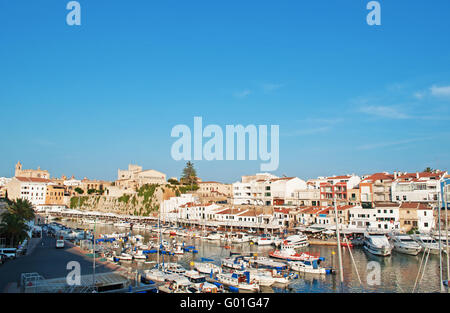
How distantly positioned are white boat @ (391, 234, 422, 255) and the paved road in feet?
111

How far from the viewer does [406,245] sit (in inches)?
1609

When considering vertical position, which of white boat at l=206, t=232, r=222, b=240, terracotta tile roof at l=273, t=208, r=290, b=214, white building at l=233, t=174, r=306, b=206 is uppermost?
white building at l=233, t=174, r=306, b=206

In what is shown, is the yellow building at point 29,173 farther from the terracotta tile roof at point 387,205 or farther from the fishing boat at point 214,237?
the terracotta tile roof at point 387,205

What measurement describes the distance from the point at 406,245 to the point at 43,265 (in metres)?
40.1

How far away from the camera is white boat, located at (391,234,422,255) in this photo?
3994 cm

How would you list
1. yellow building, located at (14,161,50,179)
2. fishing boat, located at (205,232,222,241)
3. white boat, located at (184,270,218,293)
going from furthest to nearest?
yellow building, located at (14,161,50,179), fishing boat, located at (205,232,222,241), white boat, located at (184,270,218,293)

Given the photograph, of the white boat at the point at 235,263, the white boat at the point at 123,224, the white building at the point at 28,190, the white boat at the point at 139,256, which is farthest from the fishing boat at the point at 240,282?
the white building at the point at 28,190

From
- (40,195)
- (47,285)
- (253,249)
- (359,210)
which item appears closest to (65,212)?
(40,195)

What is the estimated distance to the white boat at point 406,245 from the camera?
131 feet

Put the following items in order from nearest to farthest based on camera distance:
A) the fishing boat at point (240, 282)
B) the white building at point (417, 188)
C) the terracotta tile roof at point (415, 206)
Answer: the fishing boat at point (240, 282)
the terracotta tile roof at point (415, 206)
the white building at point (417, 188)

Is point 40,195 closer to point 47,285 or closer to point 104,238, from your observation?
point 104,238

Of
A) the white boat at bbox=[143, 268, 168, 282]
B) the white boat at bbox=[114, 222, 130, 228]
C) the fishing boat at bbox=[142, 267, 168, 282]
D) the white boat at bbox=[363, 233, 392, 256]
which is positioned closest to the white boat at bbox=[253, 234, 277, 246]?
the white boat at bbox=[363, 233, 392, 256]

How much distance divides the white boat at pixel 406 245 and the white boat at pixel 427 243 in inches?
38.9

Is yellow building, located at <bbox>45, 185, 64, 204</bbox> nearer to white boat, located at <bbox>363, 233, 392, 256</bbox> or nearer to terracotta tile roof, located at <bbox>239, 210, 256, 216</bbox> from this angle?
terracotta tile roof, located at <bbox>239, 210, 256, 216</bbox>
